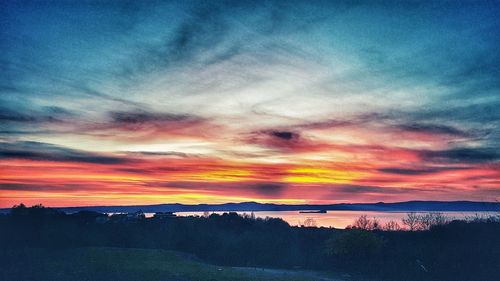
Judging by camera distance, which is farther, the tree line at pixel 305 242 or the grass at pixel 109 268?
the tree line at pixel 305 242

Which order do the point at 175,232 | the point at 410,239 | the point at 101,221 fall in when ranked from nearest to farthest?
the point at 410,239
the point at 175,232
the point at 101,221

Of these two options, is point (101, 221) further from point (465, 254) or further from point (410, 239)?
point (465, 254)

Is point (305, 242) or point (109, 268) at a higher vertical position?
point (305, 242)

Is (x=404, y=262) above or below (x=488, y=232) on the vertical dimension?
below

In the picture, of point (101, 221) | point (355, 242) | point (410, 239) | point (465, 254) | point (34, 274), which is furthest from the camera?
point (101, 221)

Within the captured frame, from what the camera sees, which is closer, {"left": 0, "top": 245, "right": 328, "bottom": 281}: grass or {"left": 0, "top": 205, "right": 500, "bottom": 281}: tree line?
{"left": 0, "top": 245, "right": 328, "bottom": 281}: grass

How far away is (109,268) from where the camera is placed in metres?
30.4

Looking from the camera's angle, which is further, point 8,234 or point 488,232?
point 8,234

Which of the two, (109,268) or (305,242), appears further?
(305,242)

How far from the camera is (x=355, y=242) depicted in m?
43.5

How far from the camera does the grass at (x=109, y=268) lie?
2681 centimetres

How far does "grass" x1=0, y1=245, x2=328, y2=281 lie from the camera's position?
26.8 m

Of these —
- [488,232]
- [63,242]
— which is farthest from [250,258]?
[488,232]

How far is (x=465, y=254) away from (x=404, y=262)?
5419mm
